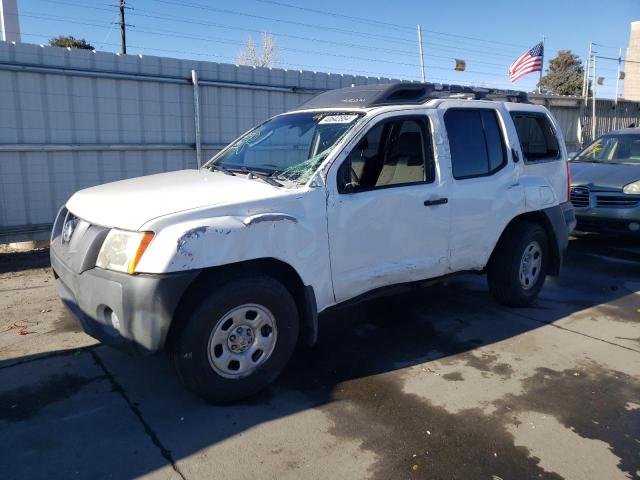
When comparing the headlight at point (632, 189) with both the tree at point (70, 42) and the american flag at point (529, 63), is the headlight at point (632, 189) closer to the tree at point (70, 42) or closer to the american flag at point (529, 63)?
the american flag at point (529, 63)

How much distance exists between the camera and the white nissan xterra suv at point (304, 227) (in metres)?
3.14

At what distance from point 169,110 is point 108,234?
5403 millimetres

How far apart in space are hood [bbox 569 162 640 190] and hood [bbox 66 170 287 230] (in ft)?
20.1

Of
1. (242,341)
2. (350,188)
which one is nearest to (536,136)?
(350,188)

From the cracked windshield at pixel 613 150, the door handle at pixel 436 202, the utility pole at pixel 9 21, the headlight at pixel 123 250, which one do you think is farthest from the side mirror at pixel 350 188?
the utility pole at pixel 9 21

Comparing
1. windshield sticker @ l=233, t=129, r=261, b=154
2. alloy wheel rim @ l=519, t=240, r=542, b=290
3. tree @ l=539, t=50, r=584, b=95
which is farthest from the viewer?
tree @ l=539, t=50, r=584, b=95

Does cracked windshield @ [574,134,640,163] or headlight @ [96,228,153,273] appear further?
cracked windshield @ [574,134,640,163]

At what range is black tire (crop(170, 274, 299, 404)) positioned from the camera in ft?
10.4

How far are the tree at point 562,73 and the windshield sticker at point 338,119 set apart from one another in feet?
182

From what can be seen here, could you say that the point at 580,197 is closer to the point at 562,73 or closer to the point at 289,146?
the point at 289,146

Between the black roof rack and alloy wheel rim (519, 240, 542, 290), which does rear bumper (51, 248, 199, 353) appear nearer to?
the black roof rack

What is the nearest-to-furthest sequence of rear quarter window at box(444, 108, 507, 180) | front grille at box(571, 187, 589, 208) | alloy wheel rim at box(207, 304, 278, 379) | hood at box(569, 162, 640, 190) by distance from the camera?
alloy wheel rim at box(207, 304, 278, 379), rear quarter window at box(444, 108, 507, 180), hood at box(569, 162, 640, 190), front grille at box(571, 187, 589, 208)

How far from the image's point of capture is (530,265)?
534 centimetres

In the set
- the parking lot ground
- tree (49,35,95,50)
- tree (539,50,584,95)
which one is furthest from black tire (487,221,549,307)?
tree (539,50,584,95)
